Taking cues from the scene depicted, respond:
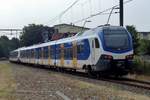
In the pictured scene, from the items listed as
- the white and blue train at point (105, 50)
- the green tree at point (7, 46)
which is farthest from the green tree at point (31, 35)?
the white and blue train at point (105, 50)

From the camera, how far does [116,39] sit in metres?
27.5

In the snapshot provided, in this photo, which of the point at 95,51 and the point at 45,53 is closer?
the point at 95,51

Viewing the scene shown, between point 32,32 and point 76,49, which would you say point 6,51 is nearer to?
point 32,32

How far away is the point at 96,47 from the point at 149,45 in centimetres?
7379

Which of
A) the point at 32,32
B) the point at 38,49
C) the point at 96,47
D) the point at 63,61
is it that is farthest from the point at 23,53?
the point at 32,32

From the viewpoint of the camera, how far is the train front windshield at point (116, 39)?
89.1 feet

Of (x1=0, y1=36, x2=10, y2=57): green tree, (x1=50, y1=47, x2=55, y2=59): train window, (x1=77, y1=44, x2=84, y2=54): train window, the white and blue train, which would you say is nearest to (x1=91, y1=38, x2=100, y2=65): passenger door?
the white and blue train

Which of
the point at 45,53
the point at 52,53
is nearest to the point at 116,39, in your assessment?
the point at 52,53

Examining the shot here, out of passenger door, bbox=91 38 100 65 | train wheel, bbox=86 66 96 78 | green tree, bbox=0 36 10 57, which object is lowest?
train wheel, bbox=86 66 96 78

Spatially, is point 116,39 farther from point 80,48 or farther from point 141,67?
point 141,67

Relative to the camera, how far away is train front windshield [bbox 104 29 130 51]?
27.2 metres

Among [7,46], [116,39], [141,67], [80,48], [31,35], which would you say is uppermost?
[31,35]

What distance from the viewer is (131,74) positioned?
106ft

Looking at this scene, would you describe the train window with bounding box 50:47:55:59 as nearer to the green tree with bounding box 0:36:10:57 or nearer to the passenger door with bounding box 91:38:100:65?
the passenger door with bounding box 91:38:100:65
